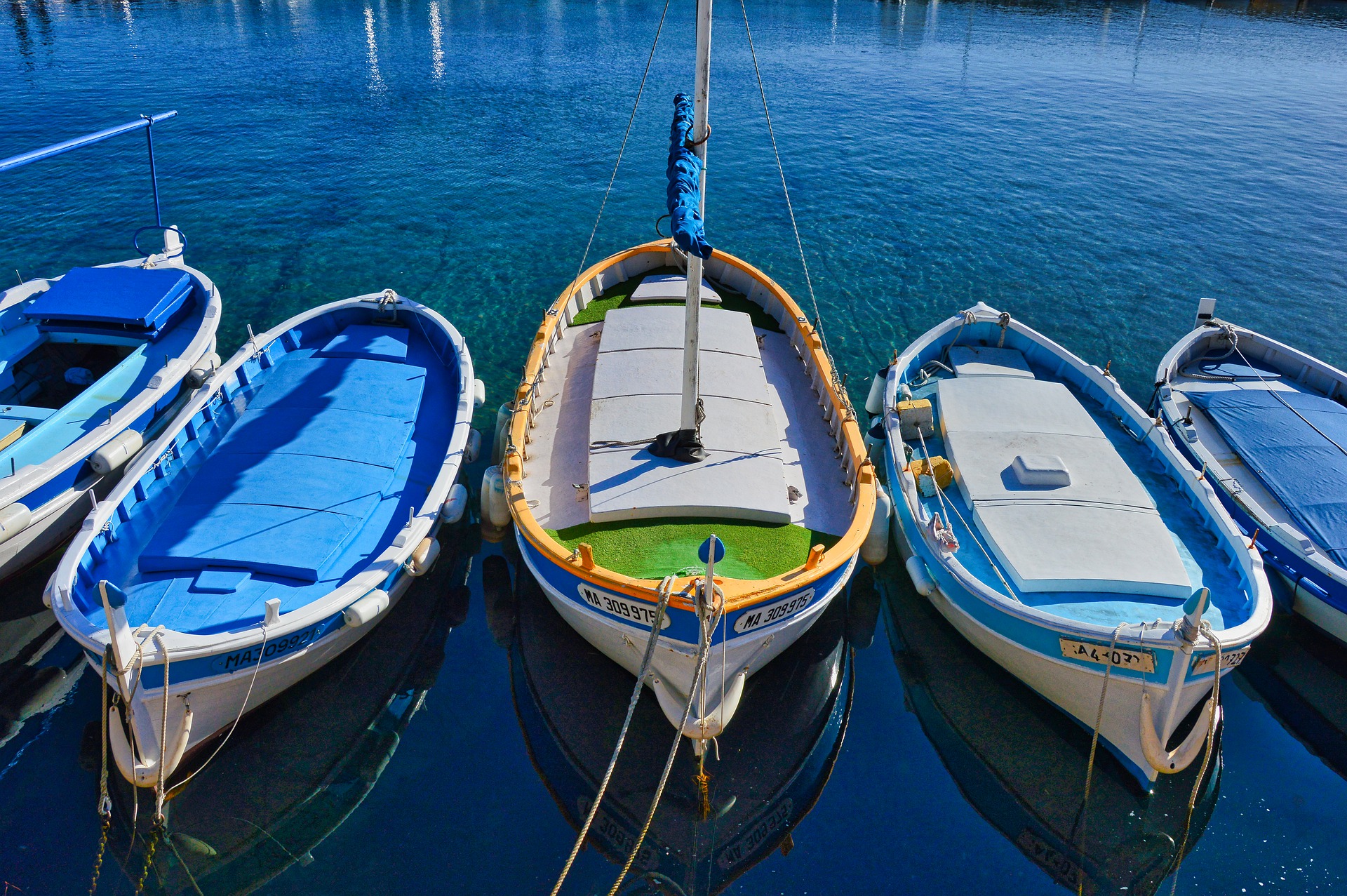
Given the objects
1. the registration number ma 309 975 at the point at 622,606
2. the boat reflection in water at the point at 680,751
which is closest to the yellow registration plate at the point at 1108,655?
the boat reflection in water at the point at 680,751

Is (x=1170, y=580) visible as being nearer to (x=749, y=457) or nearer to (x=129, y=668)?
(x=749, y=457)

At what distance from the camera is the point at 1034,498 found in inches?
571

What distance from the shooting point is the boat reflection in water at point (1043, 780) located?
1157 cm

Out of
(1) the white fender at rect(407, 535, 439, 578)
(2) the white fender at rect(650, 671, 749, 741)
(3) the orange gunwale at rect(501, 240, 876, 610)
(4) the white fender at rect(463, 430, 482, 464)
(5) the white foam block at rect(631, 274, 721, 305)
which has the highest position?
(5) the white foam block at rect(631, 274, 721, 305)

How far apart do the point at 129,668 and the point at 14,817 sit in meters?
3.23

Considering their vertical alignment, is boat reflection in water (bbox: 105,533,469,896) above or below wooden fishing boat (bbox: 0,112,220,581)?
below

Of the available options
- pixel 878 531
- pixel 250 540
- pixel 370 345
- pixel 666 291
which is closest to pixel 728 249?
pixel 666 291

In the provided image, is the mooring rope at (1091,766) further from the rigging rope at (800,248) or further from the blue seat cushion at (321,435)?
the blue seat cushion at (321,435)

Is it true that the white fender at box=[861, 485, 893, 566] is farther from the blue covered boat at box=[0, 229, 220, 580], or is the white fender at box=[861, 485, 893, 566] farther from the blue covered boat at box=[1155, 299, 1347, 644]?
the blue covered boat at box=[0, 229, 220, 580]

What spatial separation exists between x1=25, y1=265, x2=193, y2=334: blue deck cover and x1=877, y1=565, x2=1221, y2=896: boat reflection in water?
1768 centimetres

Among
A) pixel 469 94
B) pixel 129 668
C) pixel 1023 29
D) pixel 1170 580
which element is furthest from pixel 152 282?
pixel 1023 29

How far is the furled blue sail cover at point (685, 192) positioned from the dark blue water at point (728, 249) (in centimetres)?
737

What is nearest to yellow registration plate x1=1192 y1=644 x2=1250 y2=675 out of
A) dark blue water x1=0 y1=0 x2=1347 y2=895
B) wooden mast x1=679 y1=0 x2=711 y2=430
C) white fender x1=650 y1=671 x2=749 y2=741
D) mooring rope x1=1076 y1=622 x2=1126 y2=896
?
mooring rope x1=1076 y1=622 x2=1126 y2=896

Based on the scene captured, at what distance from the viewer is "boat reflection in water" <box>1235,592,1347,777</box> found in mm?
13414
